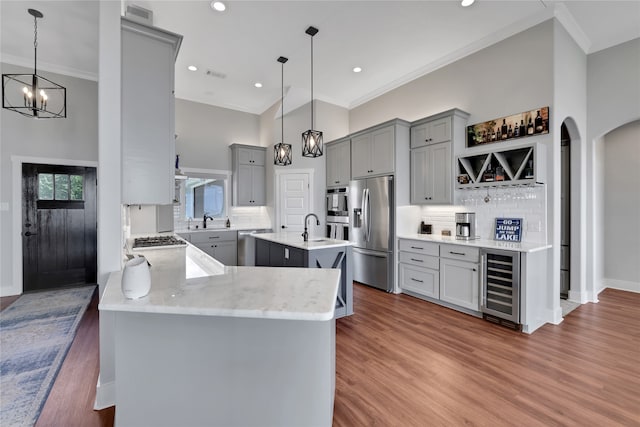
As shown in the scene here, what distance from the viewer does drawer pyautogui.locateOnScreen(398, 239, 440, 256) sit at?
3.79m

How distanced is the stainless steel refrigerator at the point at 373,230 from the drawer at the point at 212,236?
2414mm

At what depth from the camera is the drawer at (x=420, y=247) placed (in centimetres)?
379

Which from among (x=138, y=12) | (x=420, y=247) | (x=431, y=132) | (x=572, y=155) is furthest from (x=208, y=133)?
(x=572, y=155)

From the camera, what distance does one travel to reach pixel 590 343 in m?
2.72

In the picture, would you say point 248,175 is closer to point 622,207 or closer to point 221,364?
point 221,364

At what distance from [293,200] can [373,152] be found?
1885 millimetres

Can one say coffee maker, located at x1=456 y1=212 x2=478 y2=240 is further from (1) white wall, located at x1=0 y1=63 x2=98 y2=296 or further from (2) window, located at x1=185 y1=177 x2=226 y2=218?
(1) white wall, located at x1=0 y1=63 x2=98 y2=296

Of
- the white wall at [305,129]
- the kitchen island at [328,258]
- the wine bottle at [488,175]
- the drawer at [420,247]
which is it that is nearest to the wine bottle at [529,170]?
the wine bottle at [488,175]

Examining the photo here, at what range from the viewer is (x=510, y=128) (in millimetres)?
3535

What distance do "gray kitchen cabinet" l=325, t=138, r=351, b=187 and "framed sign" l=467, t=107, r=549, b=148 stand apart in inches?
78.7

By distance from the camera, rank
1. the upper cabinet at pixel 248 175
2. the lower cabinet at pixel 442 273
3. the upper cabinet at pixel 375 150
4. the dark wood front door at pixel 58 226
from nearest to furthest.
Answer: the lower cabinet at pixel 442 273 < the dark wood front door at pixel 58 226 < the upper cabinet at pixel 375 150 < the upper cabinet at pixel 248 175

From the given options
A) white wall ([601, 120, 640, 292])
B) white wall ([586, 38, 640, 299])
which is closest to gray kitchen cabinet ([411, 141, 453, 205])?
white wall ([586, 38, 640, 299])

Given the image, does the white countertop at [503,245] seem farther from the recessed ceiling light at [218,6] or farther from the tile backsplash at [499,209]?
the recessed ceiling light at [218,6]

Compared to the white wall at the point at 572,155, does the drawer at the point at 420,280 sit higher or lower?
lower
